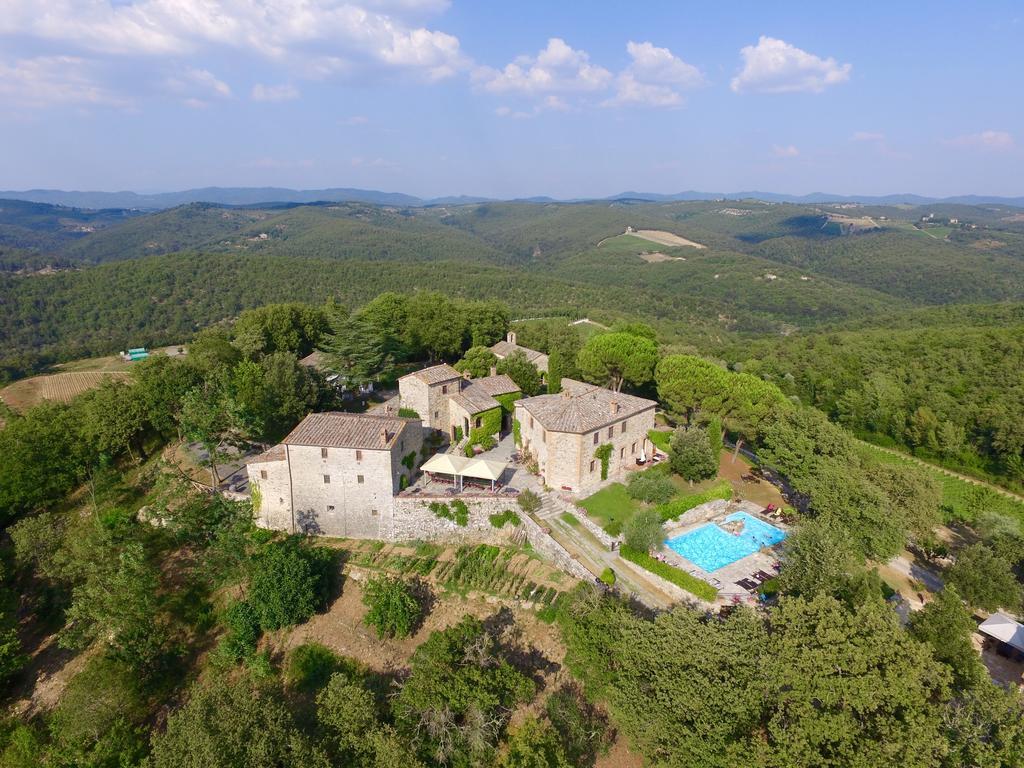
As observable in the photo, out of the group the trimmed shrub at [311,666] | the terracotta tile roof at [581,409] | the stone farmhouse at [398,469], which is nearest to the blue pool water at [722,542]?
the stone farmhouse at [398,469]

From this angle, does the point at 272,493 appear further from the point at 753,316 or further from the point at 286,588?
the point at 753,316

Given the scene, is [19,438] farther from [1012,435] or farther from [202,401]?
[1012,435]

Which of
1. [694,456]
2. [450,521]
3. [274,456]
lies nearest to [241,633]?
[274,456]

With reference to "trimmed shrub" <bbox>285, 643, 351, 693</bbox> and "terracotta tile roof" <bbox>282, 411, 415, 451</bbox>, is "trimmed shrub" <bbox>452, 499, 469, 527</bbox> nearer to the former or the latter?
"terracotta tile roof" <bbox>282, 411, 415, 451</bbox>

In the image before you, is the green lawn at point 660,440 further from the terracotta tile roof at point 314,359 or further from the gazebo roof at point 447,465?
the terracotta tile roof at point 314,359

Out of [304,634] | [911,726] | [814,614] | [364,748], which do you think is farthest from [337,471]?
[911,726]

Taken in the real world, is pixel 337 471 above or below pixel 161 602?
above

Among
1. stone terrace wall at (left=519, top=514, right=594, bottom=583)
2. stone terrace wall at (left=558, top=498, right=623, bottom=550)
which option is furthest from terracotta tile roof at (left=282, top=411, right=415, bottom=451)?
stone terrace wall at (left=558, top=498, right=623, bottom=550)
